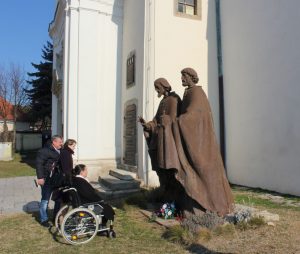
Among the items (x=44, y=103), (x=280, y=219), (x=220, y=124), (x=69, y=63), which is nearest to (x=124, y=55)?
(x=69, y=63)

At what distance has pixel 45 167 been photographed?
7.47 meters

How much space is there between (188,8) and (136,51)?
2.31 metres

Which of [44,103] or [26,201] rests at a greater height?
[44,103]

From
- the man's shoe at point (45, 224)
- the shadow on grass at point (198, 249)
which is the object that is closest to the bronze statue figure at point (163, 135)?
the shadow on grass at point (198, 249)

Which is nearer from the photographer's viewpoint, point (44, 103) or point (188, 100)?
point (188, 100)

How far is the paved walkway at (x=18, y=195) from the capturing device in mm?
9633

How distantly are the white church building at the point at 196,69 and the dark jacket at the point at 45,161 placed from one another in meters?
5.20

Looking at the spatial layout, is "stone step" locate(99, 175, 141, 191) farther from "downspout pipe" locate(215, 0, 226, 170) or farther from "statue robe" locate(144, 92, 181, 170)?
"statue robe" locate(144, 92, 181, 170)

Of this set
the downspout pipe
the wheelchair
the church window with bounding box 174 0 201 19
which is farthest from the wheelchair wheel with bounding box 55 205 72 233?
the church window with bounding box 174 0 201 19

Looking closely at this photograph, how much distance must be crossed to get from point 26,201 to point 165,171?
17.2ft

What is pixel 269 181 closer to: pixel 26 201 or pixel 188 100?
pixel 188 100

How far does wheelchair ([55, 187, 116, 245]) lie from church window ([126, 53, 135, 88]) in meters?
8.12

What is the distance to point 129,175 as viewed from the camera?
12.9m

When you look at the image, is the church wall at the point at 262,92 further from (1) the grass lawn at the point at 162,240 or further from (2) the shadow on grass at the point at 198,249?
(2) the shadow on grass at the point at 198,249
